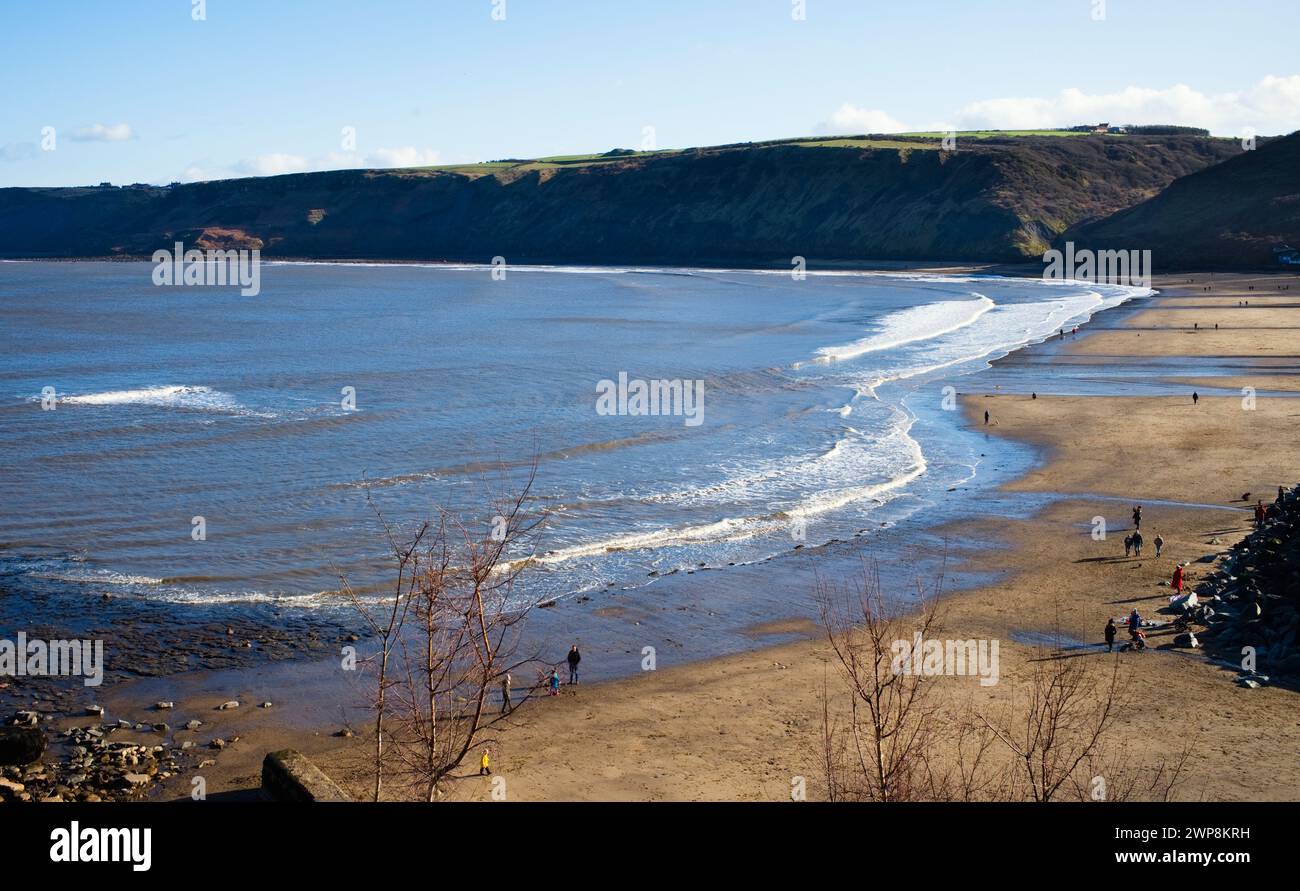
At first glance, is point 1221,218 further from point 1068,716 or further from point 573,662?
point 573,662

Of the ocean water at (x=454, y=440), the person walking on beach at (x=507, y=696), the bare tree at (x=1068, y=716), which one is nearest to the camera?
the person walking on beach at (x=507, y=696)

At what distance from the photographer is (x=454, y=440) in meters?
46.8

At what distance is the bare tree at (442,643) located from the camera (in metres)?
13.5

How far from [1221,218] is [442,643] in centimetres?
14251

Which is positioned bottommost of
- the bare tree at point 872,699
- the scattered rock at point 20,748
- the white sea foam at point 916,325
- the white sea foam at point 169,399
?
the scattered rock at point 20,748

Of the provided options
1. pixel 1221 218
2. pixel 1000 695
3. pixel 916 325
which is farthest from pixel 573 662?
pixel 1221 218

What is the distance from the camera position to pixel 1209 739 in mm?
19219

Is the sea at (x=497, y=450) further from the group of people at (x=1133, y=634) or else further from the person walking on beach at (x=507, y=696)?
the group of people at (x=1133, y=634)

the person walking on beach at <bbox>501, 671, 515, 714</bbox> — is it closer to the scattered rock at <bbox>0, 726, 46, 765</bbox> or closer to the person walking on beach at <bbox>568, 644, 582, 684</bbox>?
the person walking on beach at <bbox>568, 644, 582, 684</bbox>

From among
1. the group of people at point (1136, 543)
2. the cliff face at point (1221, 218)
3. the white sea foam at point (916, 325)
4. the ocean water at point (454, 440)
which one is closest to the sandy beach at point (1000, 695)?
the group of people at point (1136, 543)

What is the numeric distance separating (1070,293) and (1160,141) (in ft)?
311

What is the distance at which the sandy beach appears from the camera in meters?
18.4

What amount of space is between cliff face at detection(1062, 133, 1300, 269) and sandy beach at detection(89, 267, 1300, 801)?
10303cm

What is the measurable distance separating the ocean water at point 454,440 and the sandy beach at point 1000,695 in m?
5.14
